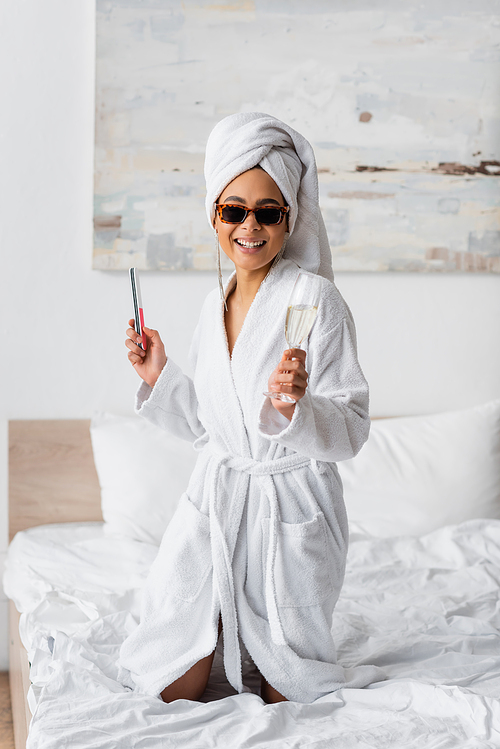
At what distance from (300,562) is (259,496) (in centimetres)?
15

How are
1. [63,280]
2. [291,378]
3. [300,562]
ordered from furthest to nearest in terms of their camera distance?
[63,280] < [300,562] < [291,378]

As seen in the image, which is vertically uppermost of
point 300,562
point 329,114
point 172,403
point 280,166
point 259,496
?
point 329,114

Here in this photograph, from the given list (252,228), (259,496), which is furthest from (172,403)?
(252,228)

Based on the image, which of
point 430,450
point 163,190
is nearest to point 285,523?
point 430,450

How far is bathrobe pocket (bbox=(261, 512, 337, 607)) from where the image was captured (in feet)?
4.49

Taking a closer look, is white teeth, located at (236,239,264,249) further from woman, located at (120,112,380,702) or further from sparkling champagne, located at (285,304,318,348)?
sparkling champagne, located at (285,304,318,348)

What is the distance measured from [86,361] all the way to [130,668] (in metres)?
1.23

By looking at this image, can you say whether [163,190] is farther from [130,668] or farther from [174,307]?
[130,668]

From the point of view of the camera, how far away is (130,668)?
1430mm

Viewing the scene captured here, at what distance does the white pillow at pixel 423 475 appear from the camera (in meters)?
2.37

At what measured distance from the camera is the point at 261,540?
1.40 meters

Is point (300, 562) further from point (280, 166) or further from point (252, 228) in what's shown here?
point (280, 166)

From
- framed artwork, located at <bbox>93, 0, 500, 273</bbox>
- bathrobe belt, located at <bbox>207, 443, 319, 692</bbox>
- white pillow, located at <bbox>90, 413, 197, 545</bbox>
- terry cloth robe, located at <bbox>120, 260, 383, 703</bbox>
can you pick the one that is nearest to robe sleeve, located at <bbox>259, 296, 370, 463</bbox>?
terry cloth robe, located at <bbox>120, 260, 383, 703</bbox>

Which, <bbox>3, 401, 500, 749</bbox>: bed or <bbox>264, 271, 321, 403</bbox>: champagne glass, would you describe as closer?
<bbox>264, 271, 321, 403</bbox>: champagne glass
